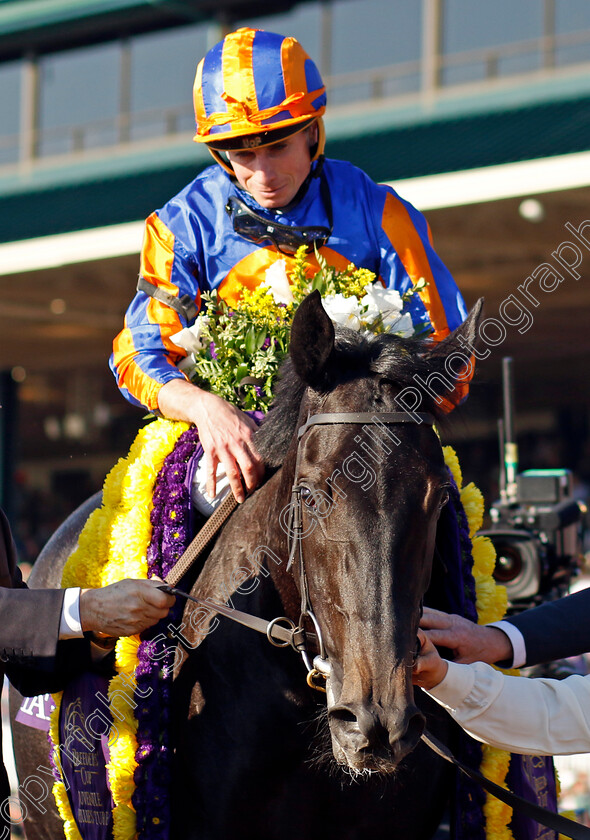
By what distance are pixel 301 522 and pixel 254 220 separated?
1.10 meters

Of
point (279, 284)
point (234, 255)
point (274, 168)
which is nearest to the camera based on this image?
point (279, 284)

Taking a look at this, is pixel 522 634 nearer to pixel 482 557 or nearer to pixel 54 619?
pixel 482 557

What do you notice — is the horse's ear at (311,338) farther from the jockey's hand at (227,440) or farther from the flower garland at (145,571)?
the flower garland at (145,571)

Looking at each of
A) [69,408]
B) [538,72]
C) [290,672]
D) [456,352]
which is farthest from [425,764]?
[69,408]

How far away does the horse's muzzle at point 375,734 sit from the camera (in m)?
1.58

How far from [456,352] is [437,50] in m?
13.1

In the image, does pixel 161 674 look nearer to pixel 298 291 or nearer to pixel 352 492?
pixel 352 492

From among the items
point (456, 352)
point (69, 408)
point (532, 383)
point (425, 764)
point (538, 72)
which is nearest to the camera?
point (456, 352)

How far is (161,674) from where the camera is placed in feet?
7.15

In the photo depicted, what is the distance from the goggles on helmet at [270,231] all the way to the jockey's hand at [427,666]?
49.0 inches

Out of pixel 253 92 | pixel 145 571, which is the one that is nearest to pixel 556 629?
pixel 145 571

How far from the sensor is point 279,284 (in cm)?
246

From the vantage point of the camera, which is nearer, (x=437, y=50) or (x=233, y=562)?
(x=233, y=562)

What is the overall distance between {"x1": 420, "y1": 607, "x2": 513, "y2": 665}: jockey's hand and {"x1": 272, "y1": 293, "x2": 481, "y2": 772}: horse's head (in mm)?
231
